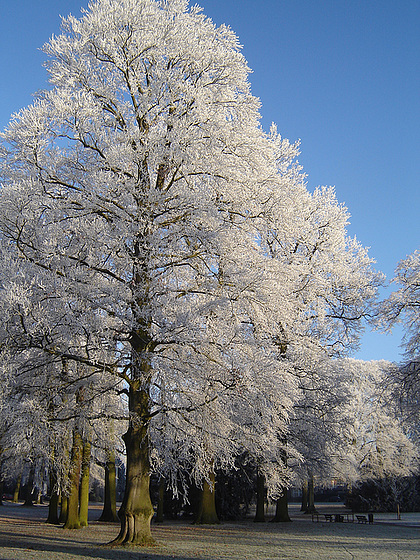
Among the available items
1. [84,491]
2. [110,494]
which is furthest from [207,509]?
[110,494]

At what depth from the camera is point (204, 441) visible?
12836 mm

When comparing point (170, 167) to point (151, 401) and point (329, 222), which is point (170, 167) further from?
point (329, 222)

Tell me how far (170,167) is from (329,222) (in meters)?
12.5

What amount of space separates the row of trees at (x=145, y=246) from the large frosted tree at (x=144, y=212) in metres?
0.05

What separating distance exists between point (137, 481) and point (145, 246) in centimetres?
569

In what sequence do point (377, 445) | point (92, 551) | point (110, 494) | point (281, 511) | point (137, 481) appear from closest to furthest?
point (92, 551), point (137, 481), point (281, 511), point (110, 494), point (377, 445)

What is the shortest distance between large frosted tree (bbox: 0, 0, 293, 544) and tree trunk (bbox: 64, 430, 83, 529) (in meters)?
5.19

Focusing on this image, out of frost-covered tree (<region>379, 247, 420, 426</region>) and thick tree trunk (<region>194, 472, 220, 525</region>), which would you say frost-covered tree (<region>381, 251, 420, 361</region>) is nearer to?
frost-covered tree (<region>379, 247, 420, 426</region>)

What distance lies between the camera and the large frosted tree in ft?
39.5

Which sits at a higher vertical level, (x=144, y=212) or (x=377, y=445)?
(x=144, y=212)

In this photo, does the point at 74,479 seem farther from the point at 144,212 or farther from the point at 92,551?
the point at 144,212

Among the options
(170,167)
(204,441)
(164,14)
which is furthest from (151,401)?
(164,14)

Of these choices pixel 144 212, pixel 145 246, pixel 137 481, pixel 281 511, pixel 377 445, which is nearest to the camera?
pixel 145 246

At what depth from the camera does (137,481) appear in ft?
41.9
